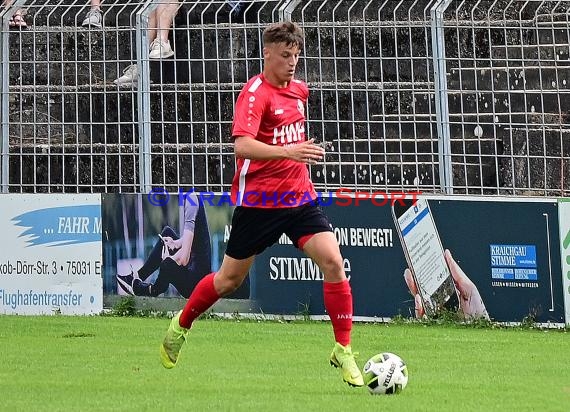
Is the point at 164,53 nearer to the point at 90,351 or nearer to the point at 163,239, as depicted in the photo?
the point at 163,239

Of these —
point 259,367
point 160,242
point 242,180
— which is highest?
point 242,180

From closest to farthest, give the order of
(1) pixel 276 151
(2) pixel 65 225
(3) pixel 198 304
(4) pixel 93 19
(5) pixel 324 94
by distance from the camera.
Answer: (1) pixel 276 151
(3) pixel 198 304
(5) pixel 324 94
(2) pixel 65 225
(4) pixel 93 19

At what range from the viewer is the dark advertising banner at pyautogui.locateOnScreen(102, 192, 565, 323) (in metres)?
13.8

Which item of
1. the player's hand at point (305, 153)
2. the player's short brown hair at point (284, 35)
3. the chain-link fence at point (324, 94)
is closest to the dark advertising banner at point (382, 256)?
the chain-link fence at point (324, 94)

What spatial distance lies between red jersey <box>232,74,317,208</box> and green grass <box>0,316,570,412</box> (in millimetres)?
1209

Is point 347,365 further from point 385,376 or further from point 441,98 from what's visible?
point 441,98

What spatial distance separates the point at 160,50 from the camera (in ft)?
49.4

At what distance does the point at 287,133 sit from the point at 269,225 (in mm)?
628

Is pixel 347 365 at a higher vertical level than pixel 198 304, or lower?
lower

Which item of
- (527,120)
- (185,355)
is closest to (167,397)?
(185,355)

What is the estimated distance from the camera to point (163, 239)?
14898 mm

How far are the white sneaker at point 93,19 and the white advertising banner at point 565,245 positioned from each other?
5607mm

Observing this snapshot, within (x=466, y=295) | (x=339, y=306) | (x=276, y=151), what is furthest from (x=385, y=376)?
(x=466, y=295)

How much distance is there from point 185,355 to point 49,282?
4.73 m
